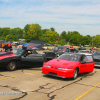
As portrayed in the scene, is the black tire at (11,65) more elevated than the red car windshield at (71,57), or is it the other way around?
the red car windshield at (71,57)

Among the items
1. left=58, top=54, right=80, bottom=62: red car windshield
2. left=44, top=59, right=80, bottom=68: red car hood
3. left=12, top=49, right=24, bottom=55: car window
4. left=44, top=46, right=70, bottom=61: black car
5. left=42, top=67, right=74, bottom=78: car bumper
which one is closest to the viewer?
left=42, top=67, right=74, bottom=78: car bumper

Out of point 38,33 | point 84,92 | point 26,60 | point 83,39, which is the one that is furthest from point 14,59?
point 83,39

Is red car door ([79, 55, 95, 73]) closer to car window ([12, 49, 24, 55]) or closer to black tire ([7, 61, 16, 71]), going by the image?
black tire ([7, 61, 16, 71])

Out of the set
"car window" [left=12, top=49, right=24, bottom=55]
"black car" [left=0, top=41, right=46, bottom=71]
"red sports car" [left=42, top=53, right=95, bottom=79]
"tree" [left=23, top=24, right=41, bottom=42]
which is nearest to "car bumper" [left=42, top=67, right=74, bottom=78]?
"red sports car" [left=42, top=53, right=95, bottom=79]

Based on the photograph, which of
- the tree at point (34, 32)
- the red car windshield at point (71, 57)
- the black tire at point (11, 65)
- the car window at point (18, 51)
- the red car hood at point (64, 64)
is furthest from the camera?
the tree at point (34, 32)

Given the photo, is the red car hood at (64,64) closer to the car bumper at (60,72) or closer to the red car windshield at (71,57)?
the car bumper at (60,72)

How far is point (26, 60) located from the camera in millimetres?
10000

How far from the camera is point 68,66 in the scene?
7.46 m

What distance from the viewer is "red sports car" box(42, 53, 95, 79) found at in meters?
7.36

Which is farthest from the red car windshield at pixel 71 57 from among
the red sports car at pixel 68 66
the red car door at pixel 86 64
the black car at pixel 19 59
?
the black car at pixel 19 59

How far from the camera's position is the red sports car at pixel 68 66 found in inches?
290

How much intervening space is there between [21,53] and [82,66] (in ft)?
14.1

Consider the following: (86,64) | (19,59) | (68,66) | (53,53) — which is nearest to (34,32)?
(53,53)

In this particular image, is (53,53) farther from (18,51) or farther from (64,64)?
(64,64)
